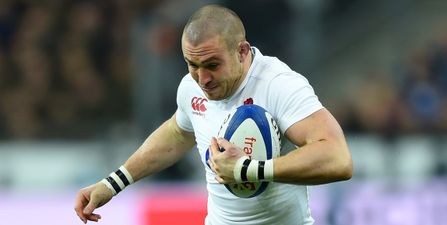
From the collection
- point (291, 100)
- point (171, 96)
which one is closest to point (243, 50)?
point (291, 100)

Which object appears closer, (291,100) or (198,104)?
(291,100)

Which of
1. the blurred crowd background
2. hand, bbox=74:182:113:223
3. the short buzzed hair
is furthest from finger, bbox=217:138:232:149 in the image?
the blurred crowd background

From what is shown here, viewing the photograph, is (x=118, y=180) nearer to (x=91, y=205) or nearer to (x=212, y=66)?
(x=91, y=205)

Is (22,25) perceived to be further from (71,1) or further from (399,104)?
(399,104)

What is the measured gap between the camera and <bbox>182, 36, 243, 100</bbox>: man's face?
472 centimetres

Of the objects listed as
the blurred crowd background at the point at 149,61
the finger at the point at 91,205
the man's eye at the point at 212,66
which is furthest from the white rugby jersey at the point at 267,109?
the blurred crowd background at the point at 149,61

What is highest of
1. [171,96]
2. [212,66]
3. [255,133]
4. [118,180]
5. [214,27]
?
[171,96]

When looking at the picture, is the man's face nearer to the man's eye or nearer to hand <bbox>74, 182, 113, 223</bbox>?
the man's eye

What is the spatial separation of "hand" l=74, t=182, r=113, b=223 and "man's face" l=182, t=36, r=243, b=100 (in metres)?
0.87

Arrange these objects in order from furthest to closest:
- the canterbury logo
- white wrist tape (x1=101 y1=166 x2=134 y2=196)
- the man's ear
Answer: white wrist tape (x1=101 y1=166 x2=134 y2=196) → the canterbury logo → the man's ear

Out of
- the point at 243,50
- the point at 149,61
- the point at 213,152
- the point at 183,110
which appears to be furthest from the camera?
the point at 149,61

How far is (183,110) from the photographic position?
5.49 metres

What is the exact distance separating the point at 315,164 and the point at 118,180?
4.58ft

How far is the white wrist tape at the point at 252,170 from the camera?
14.7 feet
